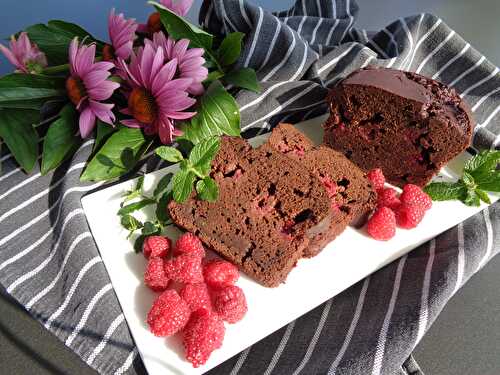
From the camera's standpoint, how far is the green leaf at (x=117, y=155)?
5.91ft

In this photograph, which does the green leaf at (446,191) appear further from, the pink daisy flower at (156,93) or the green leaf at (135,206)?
the green leaf at (135,206)

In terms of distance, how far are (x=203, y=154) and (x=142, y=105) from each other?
0.35m

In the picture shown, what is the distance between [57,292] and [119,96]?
88cm

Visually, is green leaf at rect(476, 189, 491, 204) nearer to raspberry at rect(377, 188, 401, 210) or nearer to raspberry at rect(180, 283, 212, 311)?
raspberry at rect(377, 188, 401, 210)

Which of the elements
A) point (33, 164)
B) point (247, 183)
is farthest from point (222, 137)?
point (33, 164)

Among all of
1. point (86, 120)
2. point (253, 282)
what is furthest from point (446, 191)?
point (86, 120)

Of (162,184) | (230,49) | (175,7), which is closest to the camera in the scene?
(162,184)

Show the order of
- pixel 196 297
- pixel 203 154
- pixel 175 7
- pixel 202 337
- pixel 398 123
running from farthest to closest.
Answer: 1. pixel 175 7
2. pixel 398 123
3. pixel 203 154
4. pixel 196 297
5. pixel 202 337

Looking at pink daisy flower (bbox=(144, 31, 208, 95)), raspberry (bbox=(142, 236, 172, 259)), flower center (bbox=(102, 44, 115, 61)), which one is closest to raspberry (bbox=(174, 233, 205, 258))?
raspberry (bbox=(142, 236, 172, 259))

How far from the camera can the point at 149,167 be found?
6.32ft

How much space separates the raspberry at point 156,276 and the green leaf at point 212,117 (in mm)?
599

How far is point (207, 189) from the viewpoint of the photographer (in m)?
1.57

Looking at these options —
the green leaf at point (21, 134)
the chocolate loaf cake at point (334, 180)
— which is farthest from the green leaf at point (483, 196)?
the green leaf at point (21, 134)

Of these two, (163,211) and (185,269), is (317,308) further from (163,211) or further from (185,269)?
(163,211)
